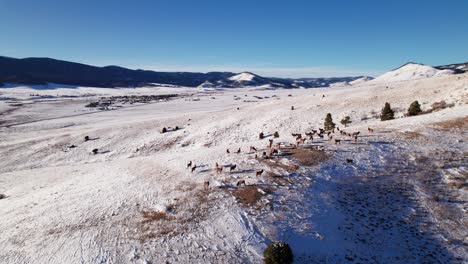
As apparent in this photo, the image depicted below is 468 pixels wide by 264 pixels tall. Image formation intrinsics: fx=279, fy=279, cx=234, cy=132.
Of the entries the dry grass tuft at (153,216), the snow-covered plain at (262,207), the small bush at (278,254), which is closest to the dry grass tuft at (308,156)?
the snow-covered plain at (262,207)

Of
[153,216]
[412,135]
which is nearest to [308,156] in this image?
[412,135]

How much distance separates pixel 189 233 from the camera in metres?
13.9

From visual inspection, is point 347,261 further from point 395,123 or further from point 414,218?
point 395,123

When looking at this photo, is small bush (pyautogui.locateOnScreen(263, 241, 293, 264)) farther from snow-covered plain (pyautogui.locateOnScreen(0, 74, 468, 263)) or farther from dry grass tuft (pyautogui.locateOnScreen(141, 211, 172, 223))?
dry grass tuft (pyautogui.locateOnScreen(141, 211, 172, 223))

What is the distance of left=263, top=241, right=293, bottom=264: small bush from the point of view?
11617 mm

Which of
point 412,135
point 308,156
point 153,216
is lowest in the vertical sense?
point 153,216

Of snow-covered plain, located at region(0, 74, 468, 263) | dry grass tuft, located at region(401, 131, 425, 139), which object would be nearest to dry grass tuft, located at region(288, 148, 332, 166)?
snow-covered plain, located at region(0, 74, 468, 263)

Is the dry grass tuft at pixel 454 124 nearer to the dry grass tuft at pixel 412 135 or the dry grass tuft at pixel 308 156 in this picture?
the dry grass tuft at pixel 412 135

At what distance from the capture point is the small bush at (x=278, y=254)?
1162 cm

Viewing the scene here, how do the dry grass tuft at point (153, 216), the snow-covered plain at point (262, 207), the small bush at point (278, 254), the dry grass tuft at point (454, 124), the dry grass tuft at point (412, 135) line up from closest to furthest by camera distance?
the small bush at point (278, 254) → the snow-covered plain at point (262, 207) → the dry grass tuft at point (153, 216) → the dry grass tuft at point (412, 135) → the dry grass tuft at point (454, 124)

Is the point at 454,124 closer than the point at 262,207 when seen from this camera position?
No

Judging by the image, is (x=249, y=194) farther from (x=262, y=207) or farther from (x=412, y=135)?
(x=412, y=135)

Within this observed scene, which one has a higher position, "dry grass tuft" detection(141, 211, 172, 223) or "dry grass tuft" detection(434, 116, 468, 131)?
"dry grass tuft" detection(434, 116, 468, 131)

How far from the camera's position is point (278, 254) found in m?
11.6
